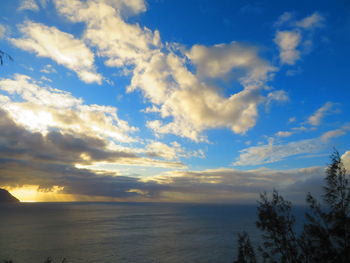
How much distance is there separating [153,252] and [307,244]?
75568mm

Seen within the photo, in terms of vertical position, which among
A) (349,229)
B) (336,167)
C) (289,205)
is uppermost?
(336,167)

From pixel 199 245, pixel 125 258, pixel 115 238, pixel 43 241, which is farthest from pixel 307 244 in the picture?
pixel 43 241

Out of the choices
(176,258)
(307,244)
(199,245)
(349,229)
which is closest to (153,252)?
(176,258)

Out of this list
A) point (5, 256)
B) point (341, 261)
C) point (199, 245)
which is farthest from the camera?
point (199, 245)

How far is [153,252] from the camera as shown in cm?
8856

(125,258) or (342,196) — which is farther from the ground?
(342,196)

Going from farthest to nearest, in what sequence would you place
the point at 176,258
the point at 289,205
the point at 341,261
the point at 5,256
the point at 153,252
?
the point at 153,252, the point at 176,258, the point at 5,256, the point at 289,205, the point at 341,261

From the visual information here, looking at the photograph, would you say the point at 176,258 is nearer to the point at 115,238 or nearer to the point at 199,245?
the point at 199,245

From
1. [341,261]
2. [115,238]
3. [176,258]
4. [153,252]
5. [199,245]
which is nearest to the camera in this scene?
[341,261]

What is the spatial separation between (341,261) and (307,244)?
4.91 m

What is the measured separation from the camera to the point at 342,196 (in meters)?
21.6

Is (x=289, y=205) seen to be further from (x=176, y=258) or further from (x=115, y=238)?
(x=115, y=238)

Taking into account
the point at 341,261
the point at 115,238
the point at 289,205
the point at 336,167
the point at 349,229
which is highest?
the point at 336,167

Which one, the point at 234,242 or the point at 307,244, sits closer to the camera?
the point at 307,244
